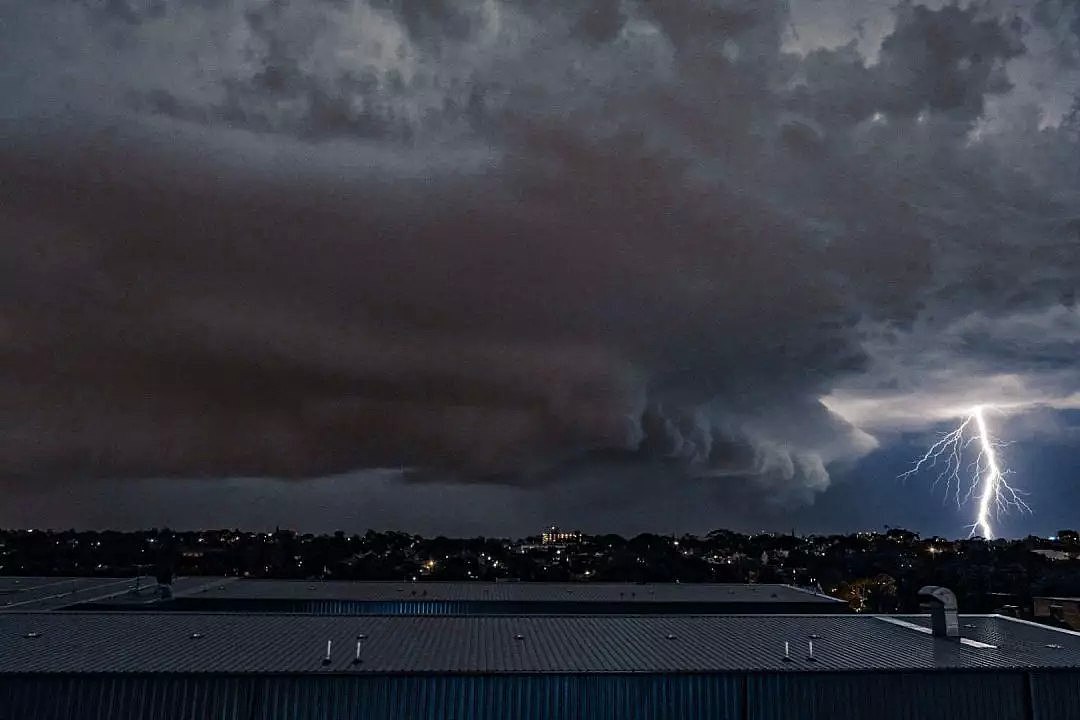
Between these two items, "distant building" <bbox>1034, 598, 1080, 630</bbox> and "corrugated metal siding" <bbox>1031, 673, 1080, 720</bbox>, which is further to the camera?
"distant building" <bbox>1034, 598, 1080, 630</bbox>

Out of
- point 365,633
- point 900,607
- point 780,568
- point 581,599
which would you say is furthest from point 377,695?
point 780,568

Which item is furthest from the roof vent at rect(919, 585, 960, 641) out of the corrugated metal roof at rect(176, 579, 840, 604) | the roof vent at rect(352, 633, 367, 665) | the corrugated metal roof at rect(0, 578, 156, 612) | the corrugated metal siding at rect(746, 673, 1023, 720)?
the corrugated metal roof at rect(0, 578, 156, 612)

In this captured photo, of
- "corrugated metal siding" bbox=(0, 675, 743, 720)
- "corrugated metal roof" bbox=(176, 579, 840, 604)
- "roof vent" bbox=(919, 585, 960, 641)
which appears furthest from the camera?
"corrugated metal roof" bbox=(176, 579, 840, 604)

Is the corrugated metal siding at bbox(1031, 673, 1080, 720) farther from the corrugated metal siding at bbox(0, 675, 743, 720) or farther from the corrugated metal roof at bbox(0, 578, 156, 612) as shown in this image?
the corrugated metal roof at bbox(0, 578, 156, 612)

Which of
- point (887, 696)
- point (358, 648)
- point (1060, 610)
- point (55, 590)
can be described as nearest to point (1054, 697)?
point (887, 696)

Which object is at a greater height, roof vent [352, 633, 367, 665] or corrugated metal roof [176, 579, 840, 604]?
roof vent [352, 633, 367, 665]

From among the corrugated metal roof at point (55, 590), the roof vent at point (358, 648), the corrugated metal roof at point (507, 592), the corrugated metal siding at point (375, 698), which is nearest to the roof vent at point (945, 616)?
the corrugated metal siding at point (375, 698)

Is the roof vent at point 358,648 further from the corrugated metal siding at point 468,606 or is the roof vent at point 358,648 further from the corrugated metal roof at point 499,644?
the corrugated metal siding at point 468,606

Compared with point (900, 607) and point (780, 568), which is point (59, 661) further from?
point (780, 568)
